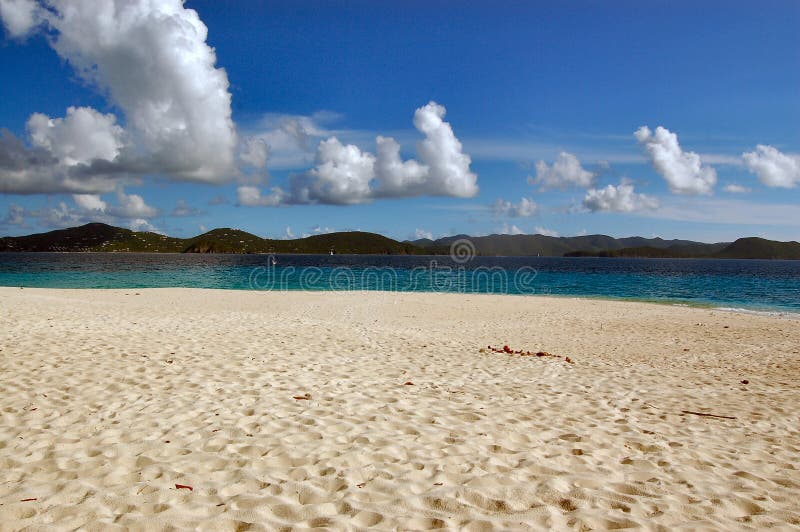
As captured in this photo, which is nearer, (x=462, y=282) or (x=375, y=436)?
(x=375, y=436)

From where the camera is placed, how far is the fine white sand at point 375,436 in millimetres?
4535

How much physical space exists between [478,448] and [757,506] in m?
3.05

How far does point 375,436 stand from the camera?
6.48 meters

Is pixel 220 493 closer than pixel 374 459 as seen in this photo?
Yes

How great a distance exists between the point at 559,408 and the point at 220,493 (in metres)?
6.00

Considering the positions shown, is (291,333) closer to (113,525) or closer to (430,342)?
(430,342)

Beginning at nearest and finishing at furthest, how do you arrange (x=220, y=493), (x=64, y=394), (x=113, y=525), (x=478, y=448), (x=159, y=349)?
(x=113, y=525) → (x=220, y=493) → (x=478, y=448) → (x=64, y=394) → (x=159, y=349)

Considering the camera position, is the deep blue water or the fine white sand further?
the deep blue water

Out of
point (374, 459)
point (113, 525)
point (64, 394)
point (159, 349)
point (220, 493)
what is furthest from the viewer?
point (159, 349)

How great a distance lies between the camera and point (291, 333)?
15.9 m

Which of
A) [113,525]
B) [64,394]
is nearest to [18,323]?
[64,394]

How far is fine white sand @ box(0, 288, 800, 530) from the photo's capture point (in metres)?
4.54

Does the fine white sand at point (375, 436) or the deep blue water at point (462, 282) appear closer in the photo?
the fine white sand at point (375, 436)

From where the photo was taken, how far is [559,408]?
8344mm
